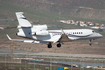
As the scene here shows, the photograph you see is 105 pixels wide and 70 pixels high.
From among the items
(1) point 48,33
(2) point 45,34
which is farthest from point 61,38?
(2) point 45,34

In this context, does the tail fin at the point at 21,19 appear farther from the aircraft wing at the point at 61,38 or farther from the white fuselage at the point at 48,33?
the aircraft wing at the point at 61,38

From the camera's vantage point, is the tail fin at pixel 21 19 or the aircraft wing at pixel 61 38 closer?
the tail fin at pixel 21 19

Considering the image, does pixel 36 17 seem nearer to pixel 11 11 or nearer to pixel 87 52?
pixel 11 11

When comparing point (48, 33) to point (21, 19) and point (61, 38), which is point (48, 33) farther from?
point (21, 19)

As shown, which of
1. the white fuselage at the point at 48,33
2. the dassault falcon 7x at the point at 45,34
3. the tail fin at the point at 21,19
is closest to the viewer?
the tail fin at the point at 21,19

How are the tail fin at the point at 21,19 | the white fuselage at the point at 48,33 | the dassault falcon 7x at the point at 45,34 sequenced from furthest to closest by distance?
the white fuselage at the point at 48,33 → the dassault falcon 7x at the point at 45,34 → the tail fin at the point at 21,19

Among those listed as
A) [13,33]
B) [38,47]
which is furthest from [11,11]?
[38,47]

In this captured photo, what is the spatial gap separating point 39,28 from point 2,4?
481ft

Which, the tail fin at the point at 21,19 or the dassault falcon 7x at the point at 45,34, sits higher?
the tail fin at the point at 21,19

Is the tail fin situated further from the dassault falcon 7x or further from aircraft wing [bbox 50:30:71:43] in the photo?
aircraft wing [bbox 50:30:71:43]

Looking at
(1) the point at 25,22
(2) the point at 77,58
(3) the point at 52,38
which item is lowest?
(2) the point at 77,58

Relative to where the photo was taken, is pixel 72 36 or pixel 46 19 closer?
pixel 72 36

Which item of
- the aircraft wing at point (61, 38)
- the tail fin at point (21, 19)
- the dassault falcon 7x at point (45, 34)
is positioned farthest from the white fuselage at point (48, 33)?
the tail fin at point (21, 19)

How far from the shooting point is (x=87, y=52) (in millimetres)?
A: 76062
